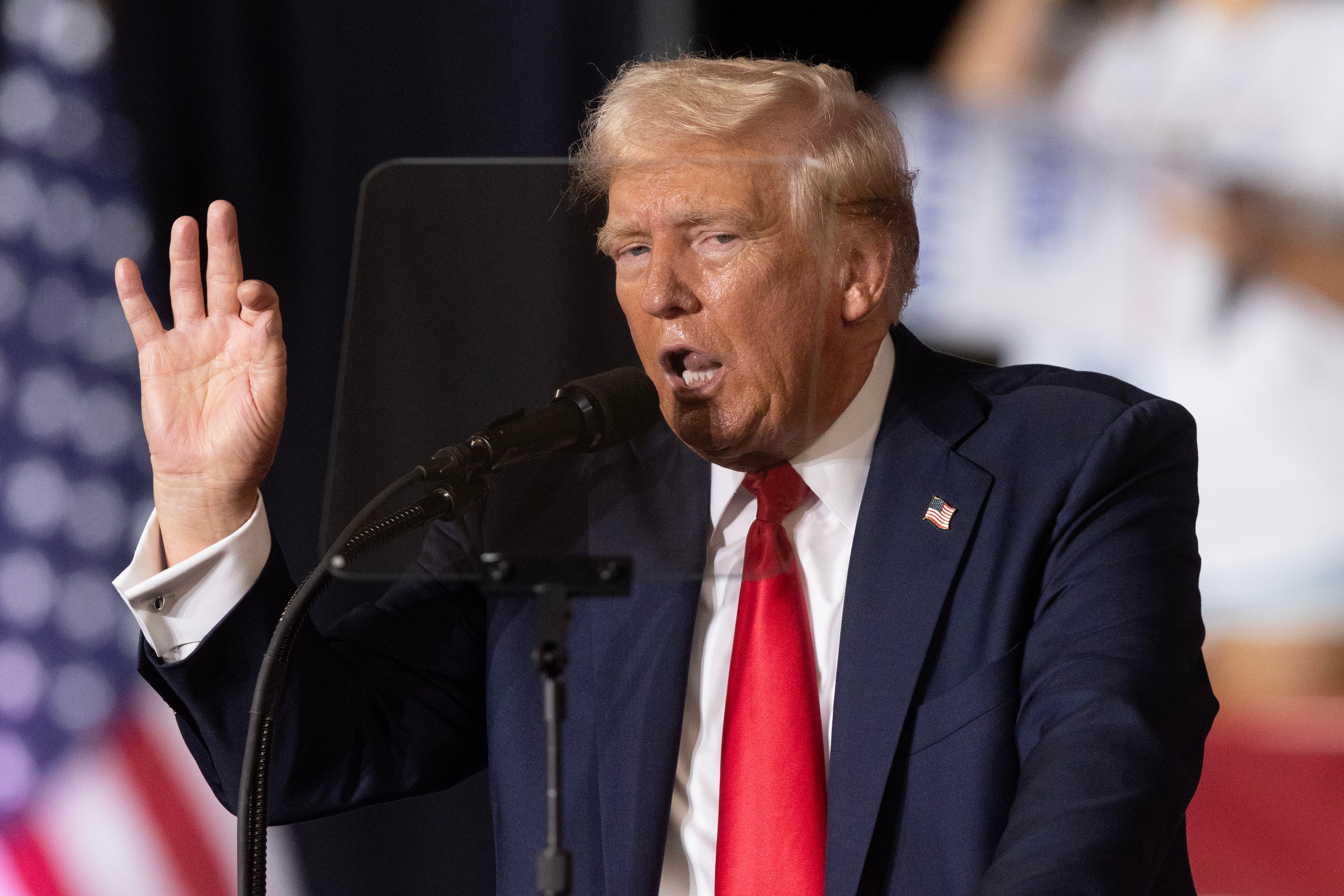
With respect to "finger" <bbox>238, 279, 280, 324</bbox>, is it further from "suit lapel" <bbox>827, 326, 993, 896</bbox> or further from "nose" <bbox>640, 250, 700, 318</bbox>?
"suit lapel" <bbox>827, 326, 993, 896</bbox>

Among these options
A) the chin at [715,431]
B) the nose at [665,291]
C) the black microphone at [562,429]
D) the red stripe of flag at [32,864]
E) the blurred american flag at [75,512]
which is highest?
the nose at [665,291]

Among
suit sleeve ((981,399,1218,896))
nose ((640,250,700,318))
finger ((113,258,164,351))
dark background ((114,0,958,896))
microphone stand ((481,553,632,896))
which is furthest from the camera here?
dark background ((114,0,958,896))

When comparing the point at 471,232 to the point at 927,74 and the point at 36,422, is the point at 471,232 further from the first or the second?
the point at 36,422

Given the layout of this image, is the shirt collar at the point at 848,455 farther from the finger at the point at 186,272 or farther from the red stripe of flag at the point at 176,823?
the red stripe of flag at the point at 176,823

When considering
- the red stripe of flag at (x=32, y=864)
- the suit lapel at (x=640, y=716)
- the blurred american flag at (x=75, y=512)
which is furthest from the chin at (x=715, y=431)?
the red stripe of flag at (x=32, y=864)

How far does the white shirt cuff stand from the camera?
3.86 ft

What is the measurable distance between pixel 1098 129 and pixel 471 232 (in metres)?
1.49

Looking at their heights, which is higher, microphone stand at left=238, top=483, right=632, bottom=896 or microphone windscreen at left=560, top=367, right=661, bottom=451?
microphone windscreen at left=560, top=367, right=661, bottom=451

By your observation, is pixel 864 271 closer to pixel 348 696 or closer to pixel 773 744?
pixel 773 744

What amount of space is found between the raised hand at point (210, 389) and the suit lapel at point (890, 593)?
642mm

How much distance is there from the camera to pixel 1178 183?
201 centimetres

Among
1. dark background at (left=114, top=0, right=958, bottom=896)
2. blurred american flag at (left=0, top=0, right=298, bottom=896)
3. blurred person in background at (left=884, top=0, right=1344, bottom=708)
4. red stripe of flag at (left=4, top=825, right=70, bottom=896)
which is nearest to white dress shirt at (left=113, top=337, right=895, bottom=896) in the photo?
blurred person in background at (left=884, top=0, right=1344, bottom=708)

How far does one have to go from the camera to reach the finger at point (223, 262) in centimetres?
119

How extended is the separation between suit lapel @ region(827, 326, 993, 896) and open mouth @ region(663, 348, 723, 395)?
1.23 feet
